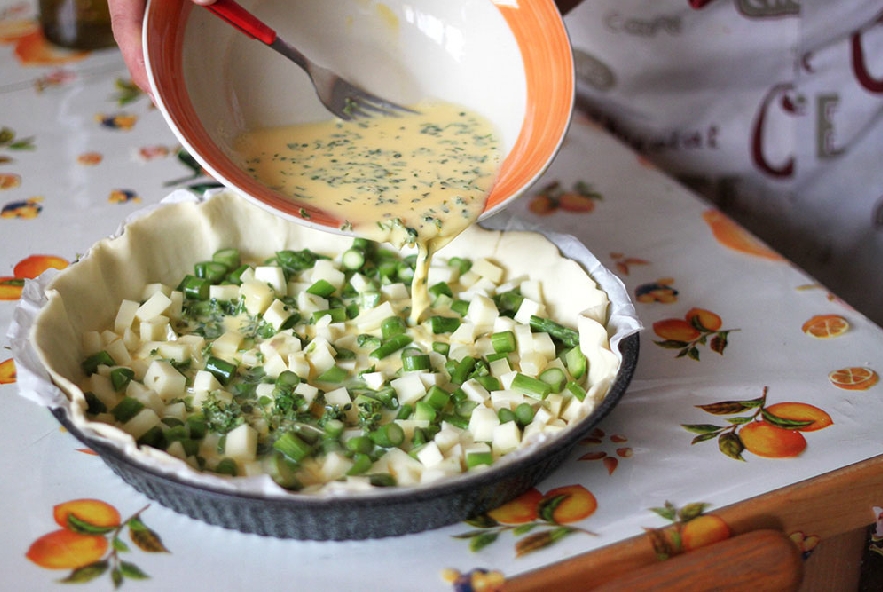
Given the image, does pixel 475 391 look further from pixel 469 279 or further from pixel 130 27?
pixel 130 27

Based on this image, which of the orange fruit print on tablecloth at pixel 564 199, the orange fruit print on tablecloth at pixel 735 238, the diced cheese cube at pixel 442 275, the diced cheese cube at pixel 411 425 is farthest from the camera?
the orange fruit print on tablecloth at pixel 564 199

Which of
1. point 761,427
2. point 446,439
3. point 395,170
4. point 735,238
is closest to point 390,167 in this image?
point 395,170

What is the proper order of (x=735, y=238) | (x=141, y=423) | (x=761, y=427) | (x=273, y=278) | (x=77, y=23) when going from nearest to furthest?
1. (x=141, y=423)
2. (x=761, y=427)
3. (x=273, y=278)
4. (x=735, y=238)
5. (x=77, y=23)

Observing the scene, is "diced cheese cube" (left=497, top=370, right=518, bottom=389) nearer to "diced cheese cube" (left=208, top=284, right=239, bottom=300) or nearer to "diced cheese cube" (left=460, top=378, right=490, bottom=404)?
"diced cheese cube" (left=460, top=378, right=490, bottom=404)

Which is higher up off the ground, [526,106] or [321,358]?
[526,106]

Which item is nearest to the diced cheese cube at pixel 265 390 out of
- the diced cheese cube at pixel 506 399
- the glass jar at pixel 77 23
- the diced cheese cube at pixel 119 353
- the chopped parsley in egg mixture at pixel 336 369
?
the chopped parsley in egg mixture at pixel 336 369

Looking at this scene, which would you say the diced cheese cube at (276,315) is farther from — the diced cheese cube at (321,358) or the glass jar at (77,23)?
the glass jar at (77,23)
